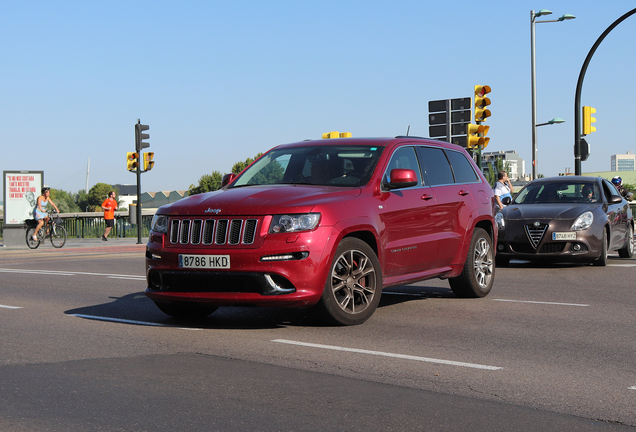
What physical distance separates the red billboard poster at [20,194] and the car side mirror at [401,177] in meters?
19.5

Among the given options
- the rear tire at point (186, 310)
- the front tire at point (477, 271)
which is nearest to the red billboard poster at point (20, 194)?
the rear tire at point (186, 310)

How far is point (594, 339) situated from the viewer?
22.0ft

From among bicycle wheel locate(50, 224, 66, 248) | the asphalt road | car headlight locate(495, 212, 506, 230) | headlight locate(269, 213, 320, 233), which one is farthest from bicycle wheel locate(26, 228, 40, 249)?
headlight locate(269, 213, 320, 233)

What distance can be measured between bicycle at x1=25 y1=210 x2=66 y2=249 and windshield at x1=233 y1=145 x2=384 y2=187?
55.4ft

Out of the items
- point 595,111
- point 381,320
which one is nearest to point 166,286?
point 381,320

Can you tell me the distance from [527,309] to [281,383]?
428 centimetres

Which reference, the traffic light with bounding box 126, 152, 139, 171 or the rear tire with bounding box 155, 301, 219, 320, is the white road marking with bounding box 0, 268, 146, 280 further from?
the traffic light with bounding box 126, 152, 139, 171

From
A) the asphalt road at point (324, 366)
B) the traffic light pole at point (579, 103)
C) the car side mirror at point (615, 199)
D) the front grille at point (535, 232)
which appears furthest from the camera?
the traffic light pole at point (579, 103)

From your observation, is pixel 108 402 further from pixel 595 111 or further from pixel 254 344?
pixel 595 111

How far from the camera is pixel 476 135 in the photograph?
66.1 feet

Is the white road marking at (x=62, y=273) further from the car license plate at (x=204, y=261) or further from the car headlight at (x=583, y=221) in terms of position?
the car headlight at (x=583, y=221)

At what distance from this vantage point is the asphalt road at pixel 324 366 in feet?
13.9

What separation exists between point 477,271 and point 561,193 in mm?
5672

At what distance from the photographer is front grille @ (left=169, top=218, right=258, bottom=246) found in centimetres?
692
